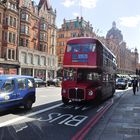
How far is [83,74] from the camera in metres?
17.9

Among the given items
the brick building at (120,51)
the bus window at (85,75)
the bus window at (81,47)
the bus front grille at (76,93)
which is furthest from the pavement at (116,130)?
the brick building at (120,51)

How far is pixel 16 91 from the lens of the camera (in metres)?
13.7

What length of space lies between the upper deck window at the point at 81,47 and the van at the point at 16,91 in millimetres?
3829

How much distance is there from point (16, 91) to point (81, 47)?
5884mm

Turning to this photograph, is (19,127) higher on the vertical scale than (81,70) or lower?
lower

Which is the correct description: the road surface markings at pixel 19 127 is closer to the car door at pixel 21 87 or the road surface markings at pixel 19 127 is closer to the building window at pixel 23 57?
the car door at pixel 21 87

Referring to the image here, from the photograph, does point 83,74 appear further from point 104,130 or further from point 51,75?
point 51,75

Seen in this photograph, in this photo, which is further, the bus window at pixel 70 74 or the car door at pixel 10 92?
the bus window at pixel 70 74

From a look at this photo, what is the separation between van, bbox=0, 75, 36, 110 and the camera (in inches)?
509

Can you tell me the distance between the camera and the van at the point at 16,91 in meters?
12.9

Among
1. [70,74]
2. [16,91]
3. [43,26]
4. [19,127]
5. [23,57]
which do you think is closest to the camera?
[19,127]

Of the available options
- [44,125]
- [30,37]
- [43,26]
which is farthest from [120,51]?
[44,125]

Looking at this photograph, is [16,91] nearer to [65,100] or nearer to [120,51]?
[65,100]

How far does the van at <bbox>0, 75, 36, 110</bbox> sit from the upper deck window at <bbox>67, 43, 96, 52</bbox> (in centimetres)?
383
